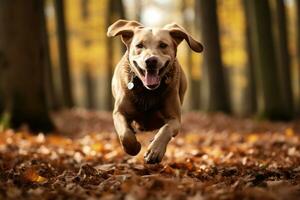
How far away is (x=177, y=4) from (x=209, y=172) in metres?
28.2

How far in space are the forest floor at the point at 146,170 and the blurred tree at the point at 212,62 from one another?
6.56 meters

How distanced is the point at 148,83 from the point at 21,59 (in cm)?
630

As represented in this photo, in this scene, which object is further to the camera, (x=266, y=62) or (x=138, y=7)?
(x=138, y=7)

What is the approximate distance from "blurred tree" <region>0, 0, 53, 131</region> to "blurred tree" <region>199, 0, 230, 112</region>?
7.05 metres

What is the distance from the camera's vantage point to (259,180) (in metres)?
5.22

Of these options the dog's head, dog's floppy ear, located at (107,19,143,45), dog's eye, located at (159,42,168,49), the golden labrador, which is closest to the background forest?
the golden labrador

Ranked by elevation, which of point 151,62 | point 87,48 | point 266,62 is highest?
point 87,48

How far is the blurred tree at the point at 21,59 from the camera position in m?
11.3

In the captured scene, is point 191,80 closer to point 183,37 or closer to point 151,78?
point 183,37

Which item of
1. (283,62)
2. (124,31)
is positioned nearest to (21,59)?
(124,31)

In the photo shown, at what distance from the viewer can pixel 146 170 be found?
5848mm

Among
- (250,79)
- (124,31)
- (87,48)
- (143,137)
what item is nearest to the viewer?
(124,31)

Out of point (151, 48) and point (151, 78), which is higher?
point (151, 48)

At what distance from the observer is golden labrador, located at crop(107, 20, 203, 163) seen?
5.68m
